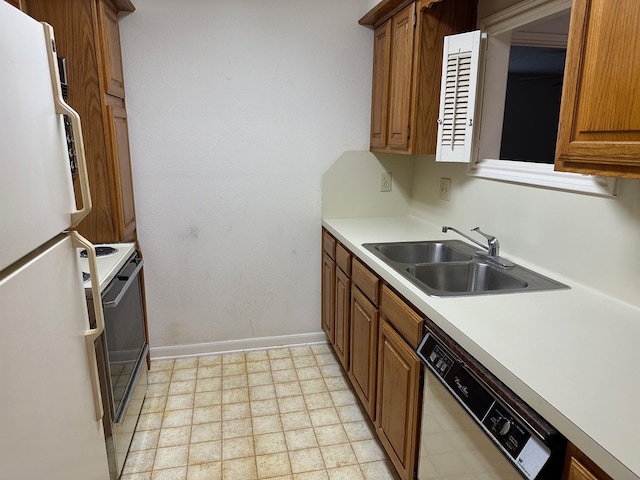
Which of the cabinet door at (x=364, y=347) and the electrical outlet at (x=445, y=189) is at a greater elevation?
the electrical outlet at (x=445, y=189)

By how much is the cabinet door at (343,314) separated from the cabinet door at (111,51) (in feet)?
4.89

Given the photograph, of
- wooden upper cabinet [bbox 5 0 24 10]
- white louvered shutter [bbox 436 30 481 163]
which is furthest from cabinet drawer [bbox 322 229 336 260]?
wooden upper cabinet [bbox 5 0 24 10]

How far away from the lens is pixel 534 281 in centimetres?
160

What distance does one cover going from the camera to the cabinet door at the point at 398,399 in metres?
1.52

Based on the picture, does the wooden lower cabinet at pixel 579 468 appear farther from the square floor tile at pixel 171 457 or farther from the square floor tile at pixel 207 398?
the square floor tile at pixel 207 398

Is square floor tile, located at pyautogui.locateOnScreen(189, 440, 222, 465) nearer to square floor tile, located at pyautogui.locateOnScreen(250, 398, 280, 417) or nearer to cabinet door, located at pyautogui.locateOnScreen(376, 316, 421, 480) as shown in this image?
square floor tile, located at pyautogui.locateOnScreen(250, 398, 280, 417)

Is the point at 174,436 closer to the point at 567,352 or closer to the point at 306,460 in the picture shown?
the point at 306,460

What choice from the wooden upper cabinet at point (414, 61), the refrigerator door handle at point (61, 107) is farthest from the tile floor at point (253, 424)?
the wooden upper cabinet at point (414, 61)

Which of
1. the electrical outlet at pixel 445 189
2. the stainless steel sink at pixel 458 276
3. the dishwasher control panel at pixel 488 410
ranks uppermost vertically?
the electrical outlet at pixel 445 189

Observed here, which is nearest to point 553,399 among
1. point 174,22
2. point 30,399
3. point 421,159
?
point 30,399

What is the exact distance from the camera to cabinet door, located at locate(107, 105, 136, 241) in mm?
2121

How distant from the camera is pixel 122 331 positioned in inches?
78.6

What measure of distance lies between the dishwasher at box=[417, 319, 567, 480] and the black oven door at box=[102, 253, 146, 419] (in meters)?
1.19

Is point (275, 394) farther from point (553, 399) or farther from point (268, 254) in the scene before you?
point (553, 399)
